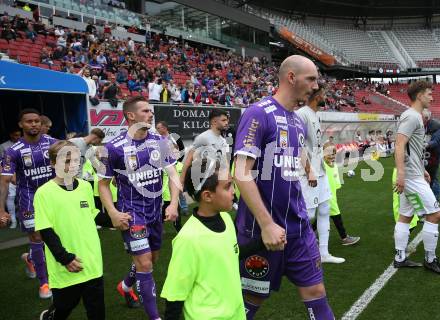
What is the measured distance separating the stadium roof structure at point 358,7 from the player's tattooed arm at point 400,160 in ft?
166

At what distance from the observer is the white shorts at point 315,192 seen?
4.97 m

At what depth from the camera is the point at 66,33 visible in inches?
736

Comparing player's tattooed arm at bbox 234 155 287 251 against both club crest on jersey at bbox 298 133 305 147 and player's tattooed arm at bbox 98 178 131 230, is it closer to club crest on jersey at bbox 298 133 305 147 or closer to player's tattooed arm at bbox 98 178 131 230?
club crest on jersey at bbox 298 133 305 147

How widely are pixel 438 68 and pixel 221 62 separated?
122 feet

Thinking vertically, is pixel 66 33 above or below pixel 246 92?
above

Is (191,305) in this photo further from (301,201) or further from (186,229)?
(301,201)

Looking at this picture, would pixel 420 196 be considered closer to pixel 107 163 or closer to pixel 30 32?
pixel 107 163

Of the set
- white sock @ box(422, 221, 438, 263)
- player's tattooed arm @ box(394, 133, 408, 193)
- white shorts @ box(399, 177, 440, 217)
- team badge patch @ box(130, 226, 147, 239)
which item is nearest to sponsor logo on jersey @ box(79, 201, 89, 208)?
team badge patch @ box(130, 226, 147, 239)

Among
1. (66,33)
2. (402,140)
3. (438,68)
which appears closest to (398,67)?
(438,68)

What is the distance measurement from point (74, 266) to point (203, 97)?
16.8 m

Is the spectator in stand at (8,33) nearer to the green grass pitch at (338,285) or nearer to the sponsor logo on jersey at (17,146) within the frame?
the green grass pitch at (338,285)

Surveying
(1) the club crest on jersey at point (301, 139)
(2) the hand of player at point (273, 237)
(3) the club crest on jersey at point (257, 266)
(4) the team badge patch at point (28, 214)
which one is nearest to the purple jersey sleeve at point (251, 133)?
(1) the club crest on jersey at point (301, 139)

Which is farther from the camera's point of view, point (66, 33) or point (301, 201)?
point (66, 33)

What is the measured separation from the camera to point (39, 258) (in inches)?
188
